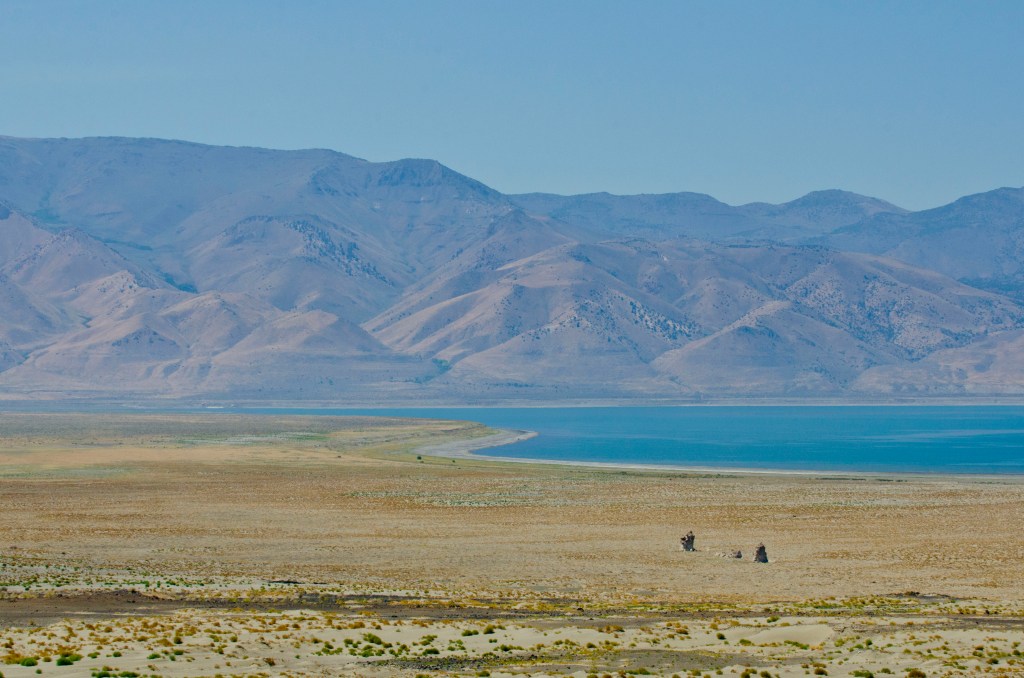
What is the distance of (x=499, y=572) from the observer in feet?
136

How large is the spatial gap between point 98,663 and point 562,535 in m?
32.0

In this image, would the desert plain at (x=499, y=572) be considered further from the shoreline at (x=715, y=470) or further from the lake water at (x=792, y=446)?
the lake water at (x=792, y=446)

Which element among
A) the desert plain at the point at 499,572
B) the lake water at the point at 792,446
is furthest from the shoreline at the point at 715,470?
the lake water at the point at 792,446

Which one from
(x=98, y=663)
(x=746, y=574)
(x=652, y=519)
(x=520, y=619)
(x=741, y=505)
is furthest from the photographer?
(x=741, y=505)

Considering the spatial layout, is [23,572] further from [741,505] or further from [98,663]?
[741,505]

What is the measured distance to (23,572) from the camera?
121ft

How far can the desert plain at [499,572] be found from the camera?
79.2ft

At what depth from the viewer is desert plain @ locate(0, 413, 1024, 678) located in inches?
950

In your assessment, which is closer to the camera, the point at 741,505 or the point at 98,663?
the point at 98,663

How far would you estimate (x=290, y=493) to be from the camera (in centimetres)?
7244

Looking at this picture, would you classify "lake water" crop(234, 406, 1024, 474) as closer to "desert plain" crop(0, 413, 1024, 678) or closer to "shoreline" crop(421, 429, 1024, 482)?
"shoreline" crop(421, 429, 1024, 482)

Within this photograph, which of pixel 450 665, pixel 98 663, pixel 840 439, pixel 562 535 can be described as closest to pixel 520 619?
pixel 450 665

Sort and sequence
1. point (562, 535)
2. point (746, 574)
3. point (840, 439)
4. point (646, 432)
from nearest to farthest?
point (746, 574)
point (562, 535)
point (840, 439)
point (646, 432)

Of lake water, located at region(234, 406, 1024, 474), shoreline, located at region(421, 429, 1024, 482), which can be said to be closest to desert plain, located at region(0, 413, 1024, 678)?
shoreline, located at region(421, 429, 1024, 482)
